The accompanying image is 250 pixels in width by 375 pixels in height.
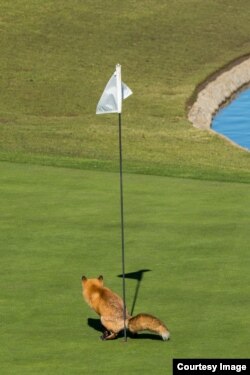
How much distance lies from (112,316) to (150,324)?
530 mm

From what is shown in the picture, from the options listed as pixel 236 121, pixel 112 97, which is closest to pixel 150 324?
pixel 112 97

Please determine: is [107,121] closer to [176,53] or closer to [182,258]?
[176,53]

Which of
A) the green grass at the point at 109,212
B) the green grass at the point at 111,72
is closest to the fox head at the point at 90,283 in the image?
the green grass at the point at 109,212

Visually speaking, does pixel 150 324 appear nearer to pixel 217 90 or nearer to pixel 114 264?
pixel 114 264

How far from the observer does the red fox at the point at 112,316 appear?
503 inches

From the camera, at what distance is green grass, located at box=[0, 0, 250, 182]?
2919 centimetres

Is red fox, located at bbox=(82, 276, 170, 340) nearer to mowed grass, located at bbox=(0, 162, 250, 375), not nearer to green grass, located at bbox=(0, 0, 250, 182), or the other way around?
mowed grass, located at bbox=(0, 162, 250, 375)

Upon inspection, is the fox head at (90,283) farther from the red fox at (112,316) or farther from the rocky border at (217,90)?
the rocky border at (217,90)

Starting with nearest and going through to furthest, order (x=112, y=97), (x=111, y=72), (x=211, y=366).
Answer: (x=211, y=366)
(x=112, y=97)
(x=111, y=72)

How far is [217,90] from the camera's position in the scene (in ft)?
134

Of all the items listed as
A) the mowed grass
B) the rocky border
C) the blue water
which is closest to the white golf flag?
the mowed grass

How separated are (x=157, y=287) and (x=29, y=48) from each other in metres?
→ 30.1

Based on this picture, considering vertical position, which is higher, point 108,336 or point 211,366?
point 108,336

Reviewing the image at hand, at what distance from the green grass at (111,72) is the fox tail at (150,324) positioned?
36.3ft
